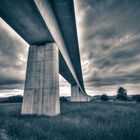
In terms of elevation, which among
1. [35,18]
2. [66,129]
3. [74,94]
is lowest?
[66,129]

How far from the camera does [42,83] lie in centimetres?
954

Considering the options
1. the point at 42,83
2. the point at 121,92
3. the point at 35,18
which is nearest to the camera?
the point at 35,18

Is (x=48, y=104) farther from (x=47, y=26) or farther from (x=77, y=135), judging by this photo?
(x=47, y=26)

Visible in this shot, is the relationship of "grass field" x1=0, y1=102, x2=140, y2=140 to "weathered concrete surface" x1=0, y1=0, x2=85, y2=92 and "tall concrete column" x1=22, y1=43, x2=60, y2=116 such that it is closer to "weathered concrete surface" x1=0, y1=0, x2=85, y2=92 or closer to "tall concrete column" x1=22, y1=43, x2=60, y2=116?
"tall concrete column" x1=22, y1=43, x2=60, y2=116

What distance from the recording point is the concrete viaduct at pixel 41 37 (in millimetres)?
6883

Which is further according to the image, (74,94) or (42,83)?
(74,94)

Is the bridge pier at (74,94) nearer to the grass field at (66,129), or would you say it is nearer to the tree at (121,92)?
the grass field at (66,129)

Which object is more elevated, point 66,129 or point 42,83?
point 42,83

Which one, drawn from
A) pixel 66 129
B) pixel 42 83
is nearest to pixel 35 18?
pixel 42 83

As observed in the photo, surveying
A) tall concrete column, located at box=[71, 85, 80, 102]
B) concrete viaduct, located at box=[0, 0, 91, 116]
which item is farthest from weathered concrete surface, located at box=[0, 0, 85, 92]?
tall concrete column, located at box=[71, 85, 80, 102]

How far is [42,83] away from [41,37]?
145 inches

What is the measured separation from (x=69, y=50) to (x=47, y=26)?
8.75 meters

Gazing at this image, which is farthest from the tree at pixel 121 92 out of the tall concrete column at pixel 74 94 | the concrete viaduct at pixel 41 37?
the concrete viaduct at pixel 41 37

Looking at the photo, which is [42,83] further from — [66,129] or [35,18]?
[66,129]
